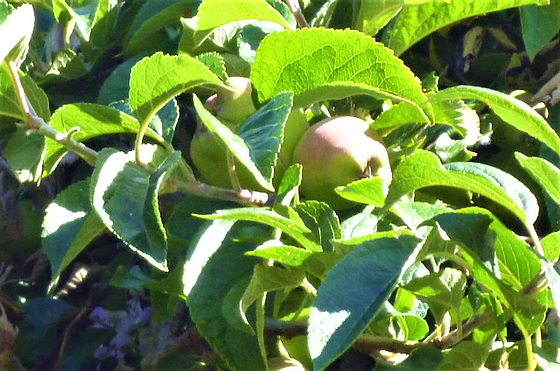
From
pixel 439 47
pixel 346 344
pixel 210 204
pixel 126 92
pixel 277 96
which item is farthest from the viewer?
pixel 439 47

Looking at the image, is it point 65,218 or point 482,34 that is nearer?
point 65,218

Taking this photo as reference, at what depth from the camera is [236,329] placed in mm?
699

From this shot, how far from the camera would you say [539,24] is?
90 centimetres

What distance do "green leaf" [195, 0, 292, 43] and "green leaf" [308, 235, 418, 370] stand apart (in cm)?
27

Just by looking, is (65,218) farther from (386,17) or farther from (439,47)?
(439,47)

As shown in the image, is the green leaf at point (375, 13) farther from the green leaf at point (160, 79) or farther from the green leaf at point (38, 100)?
the green leaf at point (38, 100)

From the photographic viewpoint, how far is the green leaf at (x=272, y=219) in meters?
0.58

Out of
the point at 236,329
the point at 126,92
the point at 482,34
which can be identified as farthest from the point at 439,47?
the point at 236,329

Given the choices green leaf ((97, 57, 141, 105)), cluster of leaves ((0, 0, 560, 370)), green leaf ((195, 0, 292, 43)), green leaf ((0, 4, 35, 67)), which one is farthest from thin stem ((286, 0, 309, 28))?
green leaf ((0, 4, 35, 67))

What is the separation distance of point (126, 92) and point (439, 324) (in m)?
0.46

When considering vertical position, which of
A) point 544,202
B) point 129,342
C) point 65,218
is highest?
point 65,218

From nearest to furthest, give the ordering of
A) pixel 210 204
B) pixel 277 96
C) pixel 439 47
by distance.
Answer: pixel 277 96 < pixel 210 204 < pixel 439 47

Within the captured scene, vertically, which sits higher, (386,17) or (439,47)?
(386,17)

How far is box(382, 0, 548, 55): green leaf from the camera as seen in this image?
0.76 metres
